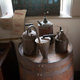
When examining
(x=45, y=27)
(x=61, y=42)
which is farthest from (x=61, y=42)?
(x=45, y=27)

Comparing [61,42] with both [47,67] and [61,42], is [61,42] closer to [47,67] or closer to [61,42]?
[61,42]

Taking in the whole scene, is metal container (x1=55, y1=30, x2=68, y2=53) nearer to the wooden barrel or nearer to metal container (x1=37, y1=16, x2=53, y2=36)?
the wooden barrel

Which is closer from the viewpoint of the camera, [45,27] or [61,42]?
[61,42]

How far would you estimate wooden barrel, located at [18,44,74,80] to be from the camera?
36.1 inches

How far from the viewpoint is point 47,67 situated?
91 centimetres

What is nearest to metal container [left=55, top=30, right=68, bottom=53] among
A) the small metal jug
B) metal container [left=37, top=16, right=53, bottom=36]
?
the small metal jug

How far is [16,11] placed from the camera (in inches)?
58.9

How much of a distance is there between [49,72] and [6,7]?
4.17 feet

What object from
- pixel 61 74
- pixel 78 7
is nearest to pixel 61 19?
pixel 78 7

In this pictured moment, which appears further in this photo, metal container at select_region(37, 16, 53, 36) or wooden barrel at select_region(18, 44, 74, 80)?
metal container at select_region(37, 16, 53, 36)

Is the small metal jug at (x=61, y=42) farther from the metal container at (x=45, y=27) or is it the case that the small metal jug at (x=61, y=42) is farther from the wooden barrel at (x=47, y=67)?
the metal container at (x=45, y=27)

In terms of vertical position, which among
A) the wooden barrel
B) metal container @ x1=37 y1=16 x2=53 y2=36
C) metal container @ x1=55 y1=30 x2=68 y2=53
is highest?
metal container @ x1=37 y1=16 x2=53 y2=36

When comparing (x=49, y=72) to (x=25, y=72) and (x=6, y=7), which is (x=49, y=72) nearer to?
(x=25, y=72)

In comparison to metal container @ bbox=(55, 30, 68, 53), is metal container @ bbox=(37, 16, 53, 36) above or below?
above
